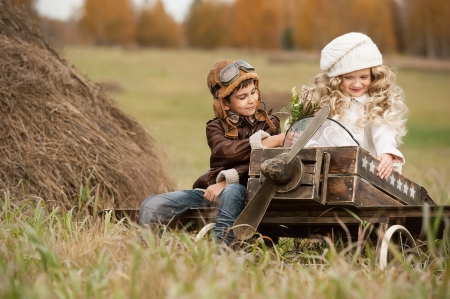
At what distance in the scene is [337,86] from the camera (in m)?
4.82

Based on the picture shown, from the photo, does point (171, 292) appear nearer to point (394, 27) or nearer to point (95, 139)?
point (95, 139)

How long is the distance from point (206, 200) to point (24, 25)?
2.93m

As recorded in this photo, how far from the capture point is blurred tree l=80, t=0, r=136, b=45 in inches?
2584

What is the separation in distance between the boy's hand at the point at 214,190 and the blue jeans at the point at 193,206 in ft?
0.27

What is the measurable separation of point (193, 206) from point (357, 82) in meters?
1.39

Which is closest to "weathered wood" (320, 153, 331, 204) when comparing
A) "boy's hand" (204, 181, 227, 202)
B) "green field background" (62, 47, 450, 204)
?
"boy's hand" (204, 181, 227, 202)

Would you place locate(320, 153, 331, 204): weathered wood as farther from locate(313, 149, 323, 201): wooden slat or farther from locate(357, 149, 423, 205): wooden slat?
locate(357, 149, 423, 205): wooden slat

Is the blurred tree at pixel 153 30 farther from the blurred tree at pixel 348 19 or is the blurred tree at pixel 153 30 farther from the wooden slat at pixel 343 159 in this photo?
the wooden slat at pixel 343 159

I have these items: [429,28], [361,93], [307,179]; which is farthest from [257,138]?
[429,28]

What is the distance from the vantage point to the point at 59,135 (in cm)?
561

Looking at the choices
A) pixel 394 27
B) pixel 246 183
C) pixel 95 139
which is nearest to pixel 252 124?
pixel 246 183

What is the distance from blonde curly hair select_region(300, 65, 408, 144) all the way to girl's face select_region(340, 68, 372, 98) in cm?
4

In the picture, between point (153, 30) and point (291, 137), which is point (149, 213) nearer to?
point (291, 137)

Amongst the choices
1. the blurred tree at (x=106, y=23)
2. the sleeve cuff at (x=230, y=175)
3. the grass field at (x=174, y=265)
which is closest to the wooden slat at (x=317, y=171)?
the grass field at (x=174, y=265)
